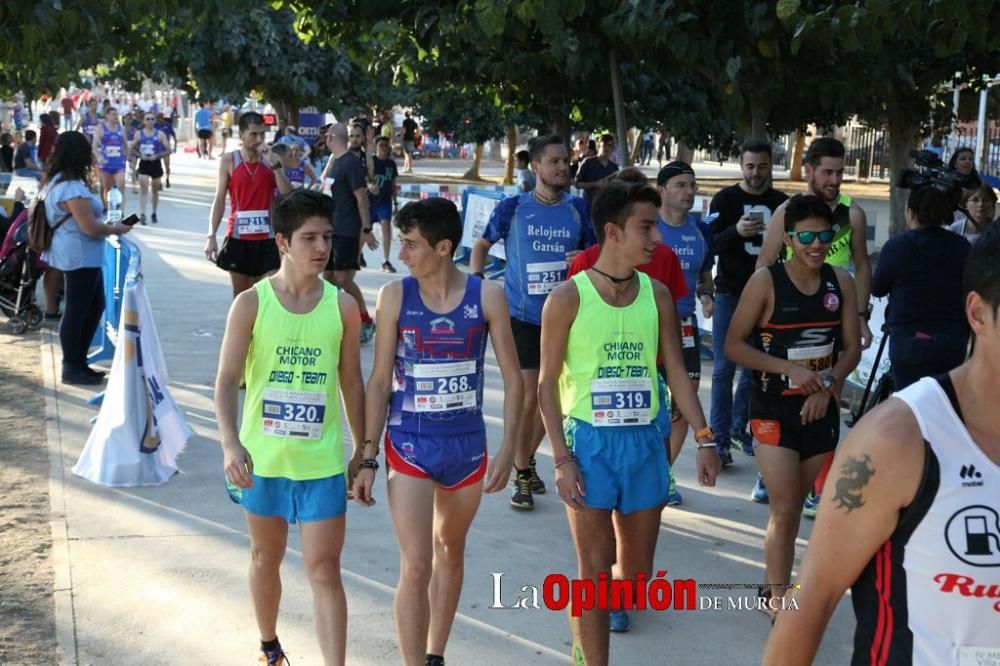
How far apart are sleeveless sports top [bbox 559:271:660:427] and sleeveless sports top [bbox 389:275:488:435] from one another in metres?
0.36

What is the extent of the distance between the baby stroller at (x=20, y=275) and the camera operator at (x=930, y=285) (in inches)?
327

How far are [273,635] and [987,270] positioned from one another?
321cm

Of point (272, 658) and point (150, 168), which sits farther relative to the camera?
point (150, 168)

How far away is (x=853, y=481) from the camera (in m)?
2.33

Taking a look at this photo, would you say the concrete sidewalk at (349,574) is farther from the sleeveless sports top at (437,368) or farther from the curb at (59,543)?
the sleeveless sports top at (437,368)

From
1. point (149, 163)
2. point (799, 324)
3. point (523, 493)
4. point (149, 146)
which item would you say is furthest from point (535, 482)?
point (149, 163)

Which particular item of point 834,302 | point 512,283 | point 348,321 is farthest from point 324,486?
point 512,283

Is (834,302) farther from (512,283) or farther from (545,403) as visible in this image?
(512,283)

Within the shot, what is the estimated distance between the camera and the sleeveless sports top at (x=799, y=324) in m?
5.59

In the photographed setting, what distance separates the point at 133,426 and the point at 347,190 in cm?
468

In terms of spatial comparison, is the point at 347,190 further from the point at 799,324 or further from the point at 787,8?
the point at 799,324

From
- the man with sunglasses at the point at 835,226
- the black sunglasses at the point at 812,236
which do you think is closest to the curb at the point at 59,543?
the black sunglasses at the point at 812,236

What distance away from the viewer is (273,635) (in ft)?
15.7

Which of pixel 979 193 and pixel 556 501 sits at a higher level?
pixel 979 193
